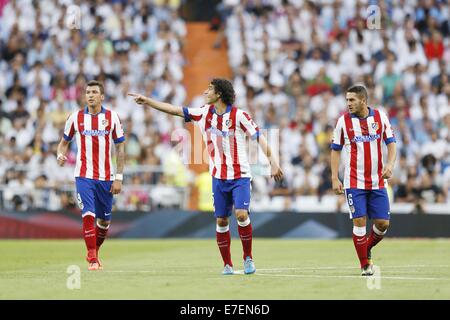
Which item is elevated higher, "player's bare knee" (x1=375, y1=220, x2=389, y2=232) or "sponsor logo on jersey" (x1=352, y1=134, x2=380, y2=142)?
"sponsor logo on jersey" (x1=352, y1=134, x2=380, y2=142)

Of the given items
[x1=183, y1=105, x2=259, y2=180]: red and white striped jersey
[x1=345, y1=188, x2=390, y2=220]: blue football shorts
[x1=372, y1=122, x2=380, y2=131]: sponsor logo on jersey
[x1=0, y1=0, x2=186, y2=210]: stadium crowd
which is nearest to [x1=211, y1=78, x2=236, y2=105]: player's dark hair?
[x1=183, y1=105, x2=259, y2=180]: red and white striped jersey

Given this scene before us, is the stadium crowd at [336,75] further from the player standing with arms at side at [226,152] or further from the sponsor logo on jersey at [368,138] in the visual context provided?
the player standing with arms at side at [226,152]

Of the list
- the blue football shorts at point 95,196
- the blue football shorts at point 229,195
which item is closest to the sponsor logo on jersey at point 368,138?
the blue football shorts at point 229,195

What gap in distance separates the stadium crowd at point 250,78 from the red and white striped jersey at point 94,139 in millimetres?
10340

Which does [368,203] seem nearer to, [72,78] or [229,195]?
[229,195]

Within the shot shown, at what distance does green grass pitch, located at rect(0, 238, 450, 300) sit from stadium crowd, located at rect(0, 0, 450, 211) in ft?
12.6

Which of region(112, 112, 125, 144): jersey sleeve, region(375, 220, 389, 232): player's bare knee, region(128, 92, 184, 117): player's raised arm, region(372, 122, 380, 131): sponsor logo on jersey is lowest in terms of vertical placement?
region(375, 220, 389, 232): player's bare knee

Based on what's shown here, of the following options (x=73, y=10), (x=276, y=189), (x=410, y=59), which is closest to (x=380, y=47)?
(x=410, y=59)

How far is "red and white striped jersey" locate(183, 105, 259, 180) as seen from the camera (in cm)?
1402

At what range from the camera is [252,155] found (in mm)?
25578

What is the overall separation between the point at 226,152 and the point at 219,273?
1494 mm

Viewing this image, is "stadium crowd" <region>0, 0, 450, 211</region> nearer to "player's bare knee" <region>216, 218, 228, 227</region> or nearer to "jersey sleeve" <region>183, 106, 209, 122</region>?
"player's bare knee" <region>216, 218, 228, 227</region>

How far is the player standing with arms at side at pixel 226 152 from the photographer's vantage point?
1396 cm
